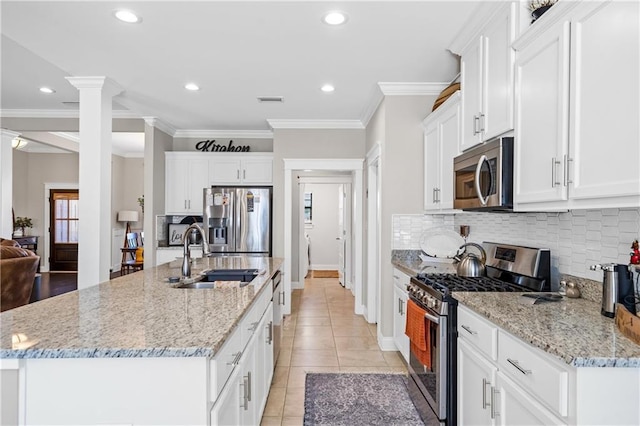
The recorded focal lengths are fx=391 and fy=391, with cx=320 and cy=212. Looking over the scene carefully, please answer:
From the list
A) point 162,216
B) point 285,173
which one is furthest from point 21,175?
point 285,173

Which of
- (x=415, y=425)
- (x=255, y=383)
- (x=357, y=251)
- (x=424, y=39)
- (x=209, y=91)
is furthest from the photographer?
(x=357, y=251)

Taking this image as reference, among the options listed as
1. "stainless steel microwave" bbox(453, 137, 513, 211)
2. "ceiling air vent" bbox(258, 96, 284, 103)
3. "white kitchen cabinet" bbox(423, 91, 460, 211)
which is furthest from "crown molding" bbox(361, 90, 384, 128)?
"stainless steel microwave" bbox(453, 137, 513, 211)

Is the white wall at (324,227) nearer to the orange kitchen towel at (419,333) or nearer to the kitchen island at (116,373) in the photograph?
the orange kitchen towel at (419,333)

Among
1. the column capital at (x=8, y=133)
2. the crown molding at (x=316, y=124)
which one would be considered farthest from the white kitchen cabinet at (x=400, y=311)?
the column capital at (x=8, y=133)

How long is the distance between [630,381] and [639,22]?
116 cm

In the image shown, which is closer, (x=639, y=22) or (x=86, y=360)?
(x=86, y=360)

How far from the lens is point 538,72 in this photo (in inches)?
73.4

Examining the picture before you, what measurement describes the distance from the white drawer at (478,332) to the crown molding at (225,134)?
14.8 ft

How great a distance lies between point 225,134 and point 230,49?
9.97ft

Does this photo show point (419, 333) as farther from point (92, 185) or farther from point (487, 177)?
point (92, 185)

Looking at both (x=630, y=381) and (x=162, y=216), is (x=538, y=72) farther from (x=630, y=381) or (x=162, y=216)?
(x=162, y=216)

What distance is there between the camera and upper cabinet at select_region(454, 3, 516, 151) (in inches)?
85.0

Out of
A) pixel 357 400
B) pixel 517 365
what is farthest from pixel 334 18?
pixel 357 400

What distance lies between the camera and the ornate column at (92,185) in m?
3.56
